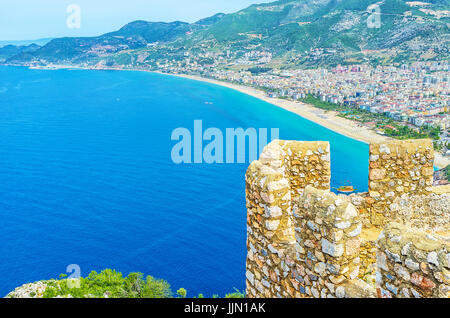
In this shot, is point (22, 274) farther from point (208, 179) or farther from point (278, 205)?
point (278, 205)

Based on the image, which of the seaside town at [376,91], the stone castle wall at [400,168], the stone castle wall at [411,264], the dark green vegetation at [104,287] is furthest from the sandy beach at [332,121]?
the stone castle wall at [411,264]

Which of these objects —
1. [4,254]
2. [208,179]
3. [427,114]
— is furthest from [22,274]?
[427,114]

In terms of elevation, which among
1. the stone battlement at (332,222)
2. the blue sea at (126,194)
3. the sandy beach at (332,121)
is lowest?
the blue sea at (126,194)

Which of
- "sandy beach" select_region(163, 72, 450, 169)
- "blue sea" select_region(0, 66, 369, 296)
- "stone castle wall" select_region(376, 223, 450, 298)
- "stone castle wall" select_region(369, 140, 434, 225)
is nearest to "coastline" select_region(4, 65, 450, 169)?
"sandy beach" select_region(163, 72, 450, 169)

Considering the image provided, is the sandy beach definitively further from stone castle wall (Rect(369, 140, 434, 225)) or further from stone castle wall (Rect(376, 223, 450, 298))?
stone castle wall (Rect(376, 223, 450, 298))

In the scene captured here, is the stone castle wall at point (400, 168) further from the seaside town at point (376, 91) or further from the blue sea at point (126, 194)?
the seaside town at point (376, 91)
